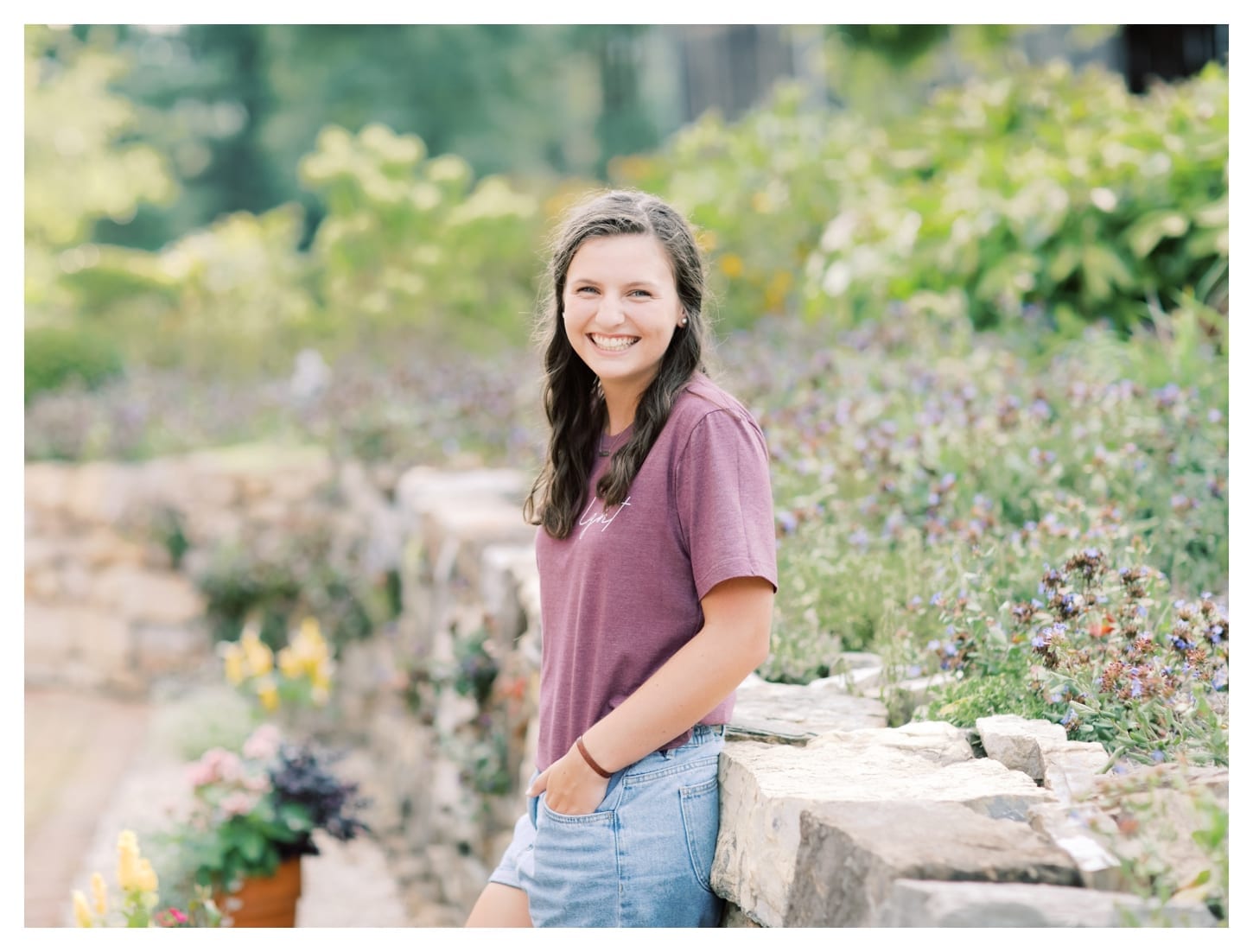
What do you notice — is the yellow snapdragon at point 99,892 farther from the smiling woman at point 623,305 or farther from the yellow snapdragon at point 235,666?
the yellow snapdragon at point 235,666

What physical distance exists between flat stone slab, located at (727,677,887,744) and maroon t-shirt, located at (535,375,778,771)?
25 centimetres

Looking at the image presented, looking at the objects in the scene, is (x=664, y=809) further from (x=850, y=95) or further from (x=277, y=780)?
(x=850, y=95)

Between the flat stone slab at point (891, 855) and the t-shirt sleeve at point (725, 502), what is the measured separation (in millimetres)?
341

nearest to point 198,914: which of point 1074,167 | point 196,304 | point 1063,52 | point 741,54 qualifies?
point 1074,167

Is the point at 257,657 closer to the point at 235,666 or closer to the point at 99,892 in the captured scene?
the point at 235,666

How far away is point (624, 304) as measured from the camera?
5.81 ft

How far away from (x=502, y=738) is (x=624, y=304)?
2.12m

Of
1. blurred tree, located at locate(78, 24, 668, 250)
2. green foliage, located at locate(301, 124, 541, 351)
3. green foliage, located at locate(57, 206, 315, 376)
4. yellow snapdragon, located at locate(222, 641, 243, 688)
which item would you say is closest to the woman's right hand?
yellow snapdragon, located at locate(222, 641, 243, 688)

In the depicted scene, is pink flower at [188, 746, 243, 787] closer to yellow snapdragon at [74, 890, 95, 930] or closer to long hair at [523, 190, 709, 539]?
yellow snapdragon at [74, 890, 95, 930]

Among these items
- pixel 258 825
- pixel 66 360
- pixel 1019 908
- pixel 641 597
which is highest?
pixel 66 360

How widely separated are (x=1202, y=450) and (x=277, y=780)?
8.93 ft

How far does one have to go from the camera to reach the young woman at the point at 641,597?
1636 mm

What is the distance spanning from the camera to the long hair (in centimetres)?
176

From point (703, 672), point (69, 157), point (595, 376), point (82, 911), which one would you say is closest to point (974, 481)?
point (595, 376)
